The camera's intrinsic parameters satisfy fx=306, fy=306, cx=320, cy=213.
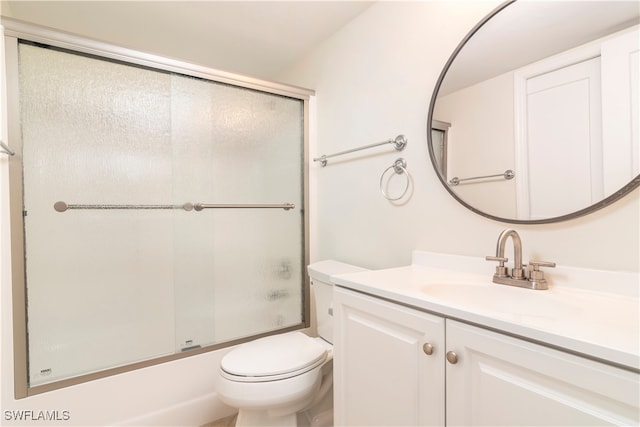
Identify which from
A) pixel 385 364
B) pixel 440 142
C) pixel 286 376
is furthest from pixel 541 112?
pixel 286 376

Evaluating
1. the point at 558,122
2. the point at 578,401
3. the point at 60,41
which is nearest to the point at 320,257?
the point at 558,122

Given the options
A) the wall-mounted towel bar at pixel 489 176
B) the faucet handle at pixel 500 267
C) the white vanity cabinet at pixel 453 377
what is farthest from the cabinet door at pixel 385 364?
the wall-mounted towel bar at pixel 489 176

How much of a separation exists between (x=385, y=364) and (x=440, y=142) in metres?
0.87

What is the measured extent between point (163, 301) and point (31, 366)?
1.77 feet

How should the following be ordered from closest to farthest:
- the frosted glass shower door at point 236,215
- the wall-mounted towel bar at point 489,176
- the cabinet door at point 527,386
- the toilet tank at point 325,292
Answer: the cabinet door at point 527,386 → the wall-mounted towel bar at point 489,176 → the toilet tank at point 325,292 → the frosted glass shower door at point 236,215

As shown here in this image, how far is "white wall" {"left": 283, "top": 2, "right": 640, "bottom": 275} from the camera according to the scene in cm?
90

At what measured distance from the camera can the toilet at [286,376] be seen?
1.19 meters

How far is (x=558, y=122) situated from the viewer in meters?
0.93

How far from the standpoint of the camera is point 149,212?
156 centimetres

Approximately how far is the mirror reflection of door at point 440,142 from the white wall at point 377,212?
63 mm

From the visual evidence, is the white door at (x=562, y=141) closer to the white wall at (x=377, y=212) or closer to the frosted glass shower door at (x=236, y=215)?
the white wall at (x=377, y=212)

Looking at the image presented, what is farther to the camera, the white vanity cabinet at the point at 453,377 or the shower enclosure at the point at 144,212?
the shower enclosure at the point at 144,212

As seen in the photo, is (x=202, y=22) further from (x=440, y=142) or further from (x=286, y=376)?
(x=286, y=376)

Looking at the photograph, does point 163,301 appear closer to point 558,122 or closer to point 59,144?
point 59,144
